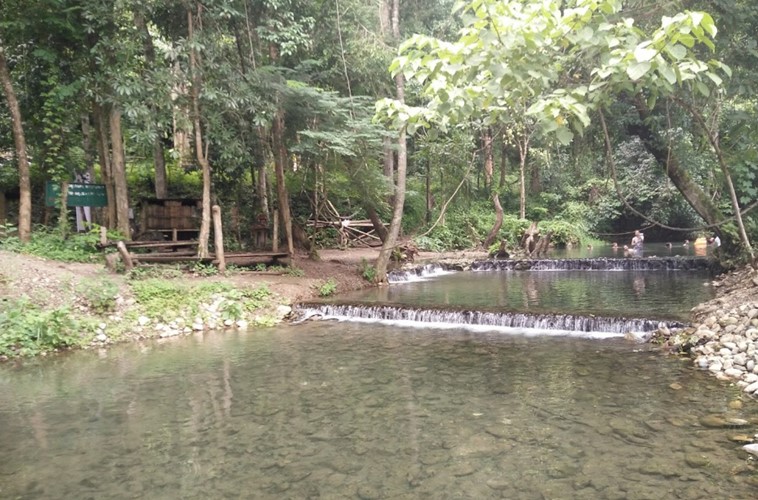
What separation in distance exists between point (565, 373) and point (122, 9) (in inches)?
461

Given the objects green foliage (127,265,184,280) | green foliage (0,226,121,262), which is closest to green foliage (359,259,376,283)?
green foliage (127,265,184,280)

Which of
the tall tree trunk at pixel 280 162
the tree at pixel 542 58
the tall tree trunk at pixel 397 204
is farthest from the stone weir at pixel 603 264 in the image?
the tree at pixel 542 58

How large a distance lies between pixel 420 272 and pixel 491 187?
47.6 ft

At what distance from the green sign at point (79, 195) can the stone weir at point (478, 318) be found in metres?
6.28

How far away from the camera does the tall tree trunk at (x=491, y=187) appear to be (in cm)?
2491

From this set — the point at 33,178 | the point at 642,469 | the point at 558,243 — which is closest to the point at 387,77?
the point at 33,178

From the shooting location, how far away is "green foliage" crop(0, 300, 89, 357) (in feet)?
28.7

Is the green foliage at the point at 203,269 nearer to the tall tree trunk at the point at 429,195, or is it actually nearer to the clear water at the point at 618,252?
the tall tree trunk at the point at 429,195

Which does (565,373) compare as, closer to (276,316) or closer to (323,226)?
(276,316)

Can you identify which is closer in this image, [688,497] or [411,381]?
[688,497]

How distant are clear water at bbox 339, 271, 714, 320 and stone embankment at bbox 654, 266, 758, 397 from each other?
78 cm

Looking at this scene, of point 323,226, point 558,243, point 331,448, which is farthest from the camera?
point 558,243

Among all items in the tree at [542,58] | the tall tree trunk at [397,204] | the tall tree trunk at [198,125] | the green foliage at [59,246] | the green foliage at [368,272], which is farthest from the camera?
the green foliage at [368,272]

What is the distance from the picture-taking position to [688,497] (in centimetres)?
396
